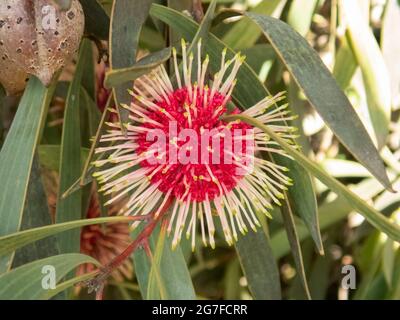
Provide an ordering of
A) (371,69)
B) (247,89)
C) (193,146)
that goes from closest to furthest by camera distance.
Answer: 1. (193,146)
2. (247,89)
3. (371,69)

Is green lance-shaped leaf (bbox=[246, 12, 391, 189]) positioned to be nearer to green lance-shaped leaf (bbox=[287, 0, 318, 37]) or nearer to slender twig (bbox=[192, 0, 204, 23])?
slender twig (bbox=[192, 0, 204, 23])

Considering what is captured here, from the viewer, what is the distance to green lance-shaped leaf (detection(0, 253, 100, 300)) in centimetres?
83

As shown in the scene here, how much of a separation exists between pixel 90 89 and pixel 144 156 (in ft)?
1.17

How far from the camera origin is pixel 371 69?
1116 mm

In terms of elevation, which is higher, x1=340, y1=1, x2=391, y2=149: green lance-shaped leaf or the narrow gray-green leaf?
x1=340, y1=1, x2=391, y2=149: green lance-shaped leaf

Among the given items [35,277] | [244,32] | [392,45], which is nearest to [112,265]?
[35,277]

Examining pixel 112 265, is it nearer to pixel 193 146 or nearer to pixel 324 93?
pixel 193 146

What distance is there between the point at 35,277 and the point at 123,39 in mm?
250

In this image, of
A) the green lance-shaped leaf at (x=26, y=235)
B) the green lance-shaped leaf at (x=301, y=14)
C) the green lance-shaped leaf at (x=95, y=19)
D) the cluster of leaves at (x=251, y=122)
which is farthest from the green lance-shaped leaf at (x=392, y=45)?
the green lance-shaped leaf at (x=26, y=235)

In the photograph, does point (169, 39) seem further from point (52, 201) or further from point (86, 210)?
point (52, 201)

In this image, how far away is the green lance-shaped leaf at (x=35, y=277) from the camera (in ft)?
2.73

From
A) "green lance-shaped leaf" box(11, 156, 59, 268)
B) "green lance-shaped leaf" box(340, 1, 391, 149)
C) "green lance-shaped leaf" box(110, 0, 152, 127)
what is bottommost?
Result: "green lance-shaped leaf" box(11, 156, 59, 268)

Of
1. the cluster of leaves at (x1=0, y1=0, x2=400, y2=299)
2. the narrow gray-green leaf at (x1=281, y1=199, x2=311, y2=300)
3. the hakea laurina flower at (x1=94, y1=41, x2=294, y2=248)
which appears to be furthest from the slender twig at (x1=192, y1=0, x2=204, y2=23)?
the narrow gray-green leaf at (x1=281, y1=199, x2=311, y2=300)

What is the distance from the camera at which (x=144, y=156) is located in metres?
0.84
